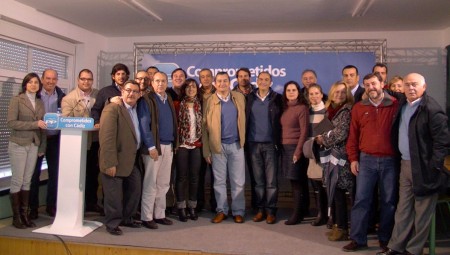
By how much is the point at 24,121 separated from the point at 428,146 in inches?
139

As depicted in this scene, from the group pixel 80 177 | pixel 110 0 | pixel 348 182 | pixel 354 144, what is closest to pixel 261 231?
pixel 348 182

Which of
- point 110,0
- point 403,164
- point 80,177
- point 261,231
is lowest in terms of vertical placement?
point 261,231

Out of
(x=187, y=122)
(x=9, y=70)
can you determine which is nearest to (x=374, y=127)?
(x=187, y=122)

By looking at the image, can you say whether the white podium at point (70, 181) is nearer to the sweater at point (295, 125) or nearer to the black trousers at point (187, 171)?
the black trousers at point (187, 171)

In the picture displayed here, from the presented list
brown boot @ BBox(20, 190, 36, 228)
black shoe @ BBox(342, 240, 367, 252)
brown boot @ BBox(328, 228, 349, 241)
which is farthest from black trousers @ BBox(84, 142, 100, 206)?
black shoe @ BBox(342, 240, 367, 252)

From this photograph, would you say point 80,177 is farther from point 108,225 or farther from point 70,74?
point 70,74

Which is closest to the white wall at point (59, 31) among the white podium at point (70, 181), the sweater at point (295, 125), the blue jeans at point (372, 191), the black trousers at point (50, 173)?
the black trousers at point (50, 173)

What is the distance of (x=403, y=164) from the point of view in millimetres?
2729

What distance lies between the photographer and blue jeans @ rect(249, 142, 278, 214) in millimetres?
3670

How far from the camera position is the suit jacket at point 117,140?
3.09 m

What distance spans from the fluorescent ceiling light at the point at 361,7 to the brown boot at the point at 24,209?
4.09 meters

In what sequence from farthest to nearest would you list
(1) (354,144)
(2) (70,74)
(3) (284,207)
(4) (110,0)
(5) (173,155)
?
1. (2) (70,74)
2. (3) (284,207)
3. (4) (110,0)
4. (5) (173,155)
5. (1) (354,144)

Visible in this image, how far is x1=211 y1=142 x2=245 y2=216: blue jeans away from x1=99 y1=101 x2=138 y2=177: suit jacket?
0.89 meters

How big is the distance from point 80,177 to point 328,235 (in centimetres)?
234
